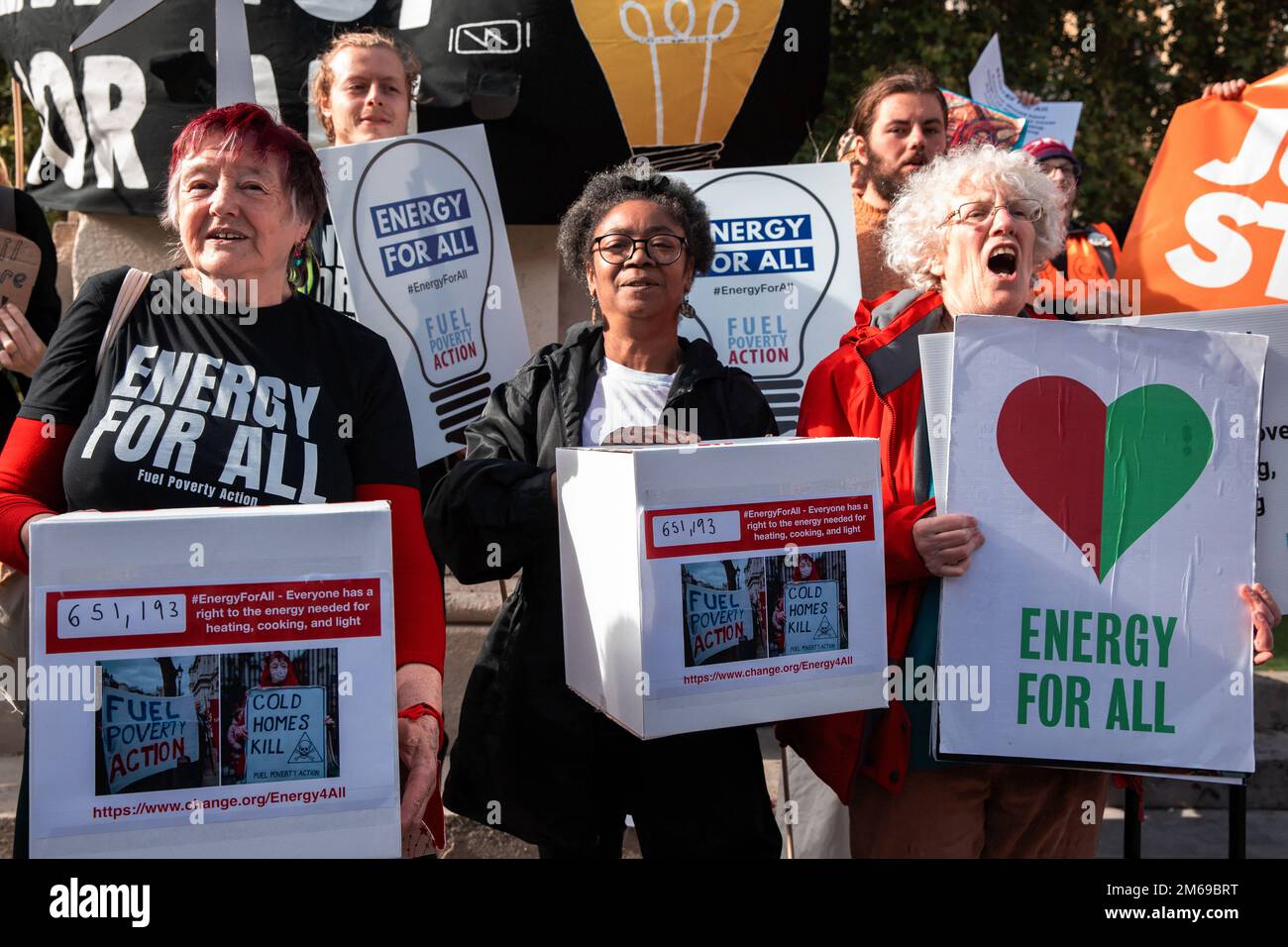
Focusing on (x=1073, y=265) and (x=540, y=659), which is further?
(x=1073, y=265)

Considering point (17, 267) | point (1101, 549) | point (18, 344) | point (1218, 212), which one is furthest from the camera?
point (1218, 212)

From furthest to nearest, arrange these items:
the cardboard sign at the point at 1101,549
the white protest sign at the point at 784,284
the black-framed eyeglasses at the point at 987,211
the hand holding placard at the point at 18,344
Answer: the white protest sign at the point at 784,284, the hand holding placard at the point at 18,344, the black-framed eyeglasses at the point at 987,211, the cardboard sign at the point at 1101,549

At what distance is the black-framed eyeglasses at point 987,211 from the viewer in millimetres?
2332

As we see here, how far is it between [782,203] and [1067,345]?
4.31 feet

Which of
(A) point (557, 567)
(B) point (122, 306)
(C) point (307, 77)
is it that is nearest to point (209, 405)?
(B) point (122, 306)

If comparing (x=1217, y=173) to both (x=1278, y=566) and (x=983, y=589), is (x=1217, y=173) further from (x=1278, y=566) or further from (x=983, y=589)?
(x=983, y=589)

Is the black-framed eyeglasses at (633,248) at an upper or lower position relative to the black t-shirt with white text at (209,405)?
upper

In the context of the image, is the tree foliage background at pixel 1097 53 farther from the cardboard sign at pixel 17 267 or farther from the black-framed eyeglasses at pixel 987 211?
the cardboard sign at pixel 17 267

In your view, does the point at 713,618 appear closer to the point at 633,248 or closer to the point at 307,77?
the point at 633,248

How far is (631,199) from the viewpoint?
2.57 metres

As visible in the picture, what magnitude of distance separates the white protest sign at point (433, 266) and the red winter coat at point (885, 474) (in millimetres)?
1242

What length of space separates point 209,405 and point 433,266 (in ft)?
4.87

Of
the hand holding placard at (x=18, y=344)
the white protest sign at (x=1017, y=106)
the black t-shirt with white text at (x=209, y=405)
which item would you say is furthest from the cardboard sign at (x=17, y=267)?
the white protest sign at (x=1017, y=106)

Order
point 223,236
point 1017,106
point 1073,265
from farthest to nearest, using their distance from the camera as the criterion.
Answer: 1. point 1017,106
2. point 1073,265
3. point 223,236
